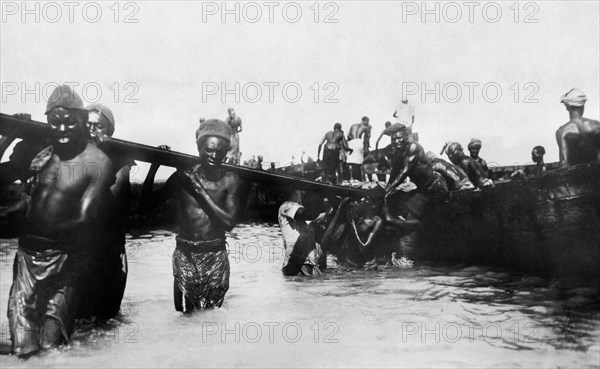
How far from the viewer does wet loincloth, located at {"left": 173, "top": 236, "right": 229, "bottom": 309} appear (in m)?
5.49

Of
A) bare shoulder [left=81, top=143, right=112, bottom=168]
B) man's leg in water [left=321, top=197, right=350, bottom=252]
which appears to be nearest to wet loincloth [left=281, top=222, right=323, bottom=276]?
man's leg in water [left=321, top=197, right=350, bottom=252]

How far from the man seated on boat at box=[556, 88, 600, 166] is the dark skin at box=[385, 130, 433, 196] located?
282 centimetres

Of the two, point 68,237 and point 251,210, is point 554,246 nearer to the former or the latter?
point 68,237

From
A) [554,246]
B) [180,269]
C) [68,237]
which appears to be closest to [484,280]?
[554,246]

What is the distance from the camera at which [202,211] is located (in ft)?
17.8

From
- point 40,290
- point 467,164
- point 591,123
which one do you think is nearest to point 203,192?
point 40,290

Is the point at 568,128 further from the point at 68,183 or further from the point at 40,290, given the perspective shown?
the point at 40,290

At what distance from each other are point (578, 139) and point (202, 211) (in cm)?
432

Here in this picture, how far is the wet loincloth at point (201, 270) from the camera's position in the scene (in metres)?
5.49

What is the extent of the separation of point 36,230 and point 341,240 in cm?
551

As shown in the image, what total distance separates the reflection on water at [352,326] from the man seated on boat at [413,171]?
1.63m

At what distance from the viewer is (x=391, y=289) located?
7223 millimetres

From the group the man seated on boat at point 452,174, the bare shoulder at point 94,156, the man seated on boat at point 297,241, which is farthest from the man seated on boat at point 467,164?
the bare shoulder at point 94,156

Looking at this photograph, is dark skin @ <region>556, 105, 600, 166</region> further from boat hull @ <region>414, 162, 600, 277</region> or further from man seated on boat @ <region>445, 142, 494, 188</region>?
man seated on boat @ <region>445, 142, 494, 188</region>
